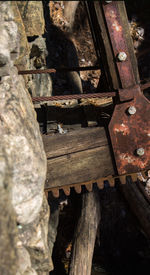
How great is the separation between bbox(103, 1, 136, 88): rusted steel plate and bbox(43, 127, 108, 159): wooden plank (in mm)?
390

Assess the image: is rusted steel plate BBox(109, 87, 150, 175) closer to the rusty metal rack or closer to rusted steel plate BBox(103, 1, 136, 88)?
the rusty metal rack

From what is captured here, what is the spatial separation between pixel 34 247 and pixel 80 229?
1282 millimetres

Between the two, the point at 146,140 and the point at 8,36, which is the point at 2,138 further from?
the point at 146,140

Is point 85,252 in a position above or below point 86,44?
below

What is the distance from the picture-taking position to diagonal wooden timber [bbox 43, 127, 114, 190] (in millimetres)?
1932

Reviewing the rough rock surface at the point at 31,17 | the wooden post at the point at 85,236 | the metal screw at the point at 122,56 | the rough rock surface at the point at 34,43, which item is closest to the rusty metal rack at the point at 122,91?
the metal screw at the point at 122,56

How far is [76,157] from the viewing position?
1.95 meters

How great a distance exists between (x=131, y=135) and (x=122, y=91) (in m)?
0.31

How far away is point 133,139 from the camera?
6.43 ft

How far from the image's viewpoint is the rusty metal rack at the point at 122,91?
1.74 m

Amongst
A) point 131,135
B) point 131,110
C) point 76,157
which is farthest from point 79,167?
point 131,110

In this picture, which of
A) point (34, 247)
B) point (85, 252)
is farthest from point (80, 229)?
point (34, 247)

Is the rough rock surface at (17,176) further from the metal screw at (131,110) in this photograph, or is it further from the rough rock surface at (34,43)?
the rough rock surface at (34,43)

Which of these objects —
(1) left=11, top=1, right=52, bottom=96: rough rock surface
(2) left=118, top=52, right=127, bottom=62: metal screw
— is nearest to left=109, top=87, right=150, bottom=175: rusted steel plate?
(2) left=118, top=52, right=127, bottom=62: metal screw
